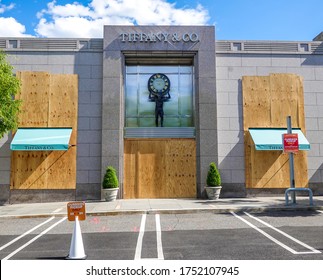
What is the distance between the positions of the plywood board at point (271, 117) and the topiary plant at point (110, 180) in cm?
675

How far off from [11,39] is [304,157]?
16.7m

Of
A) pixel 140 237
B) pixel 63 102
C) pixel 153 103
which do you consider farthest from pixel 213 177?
pixel 63 102

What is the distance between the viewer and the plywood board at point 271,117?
54.6 ft

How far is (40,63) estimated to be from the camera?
16.9 meters

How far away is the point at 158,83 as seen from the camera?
706 inches

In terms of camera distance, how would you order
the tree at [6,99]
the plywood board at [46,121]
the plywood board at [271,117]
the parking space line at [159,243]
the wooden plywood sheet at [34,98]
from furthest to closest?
the plywood board at [271,117] → the wooden plywood sheet at [34,98] → the plywood board at [46,121] → the tree at [6,99] → the parking space line at [159,243]

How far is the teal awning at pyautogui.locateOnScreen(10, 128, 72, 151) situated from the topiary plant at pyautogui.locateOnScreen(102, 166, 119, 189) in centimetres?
230

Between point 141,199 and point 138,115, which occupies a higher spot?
point 138,115

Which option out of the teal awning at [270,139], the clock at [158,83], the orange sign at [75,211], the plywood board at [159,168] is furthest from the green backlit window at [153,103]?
the orange sign at [75,211]

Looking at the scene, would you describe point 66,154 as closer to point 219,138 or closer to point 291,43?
point 219,138

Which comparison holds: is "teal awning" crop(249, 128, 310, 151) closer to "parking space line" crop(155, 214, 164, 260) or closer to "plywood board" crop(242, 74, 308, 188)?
"plywood board" crop(242, 74, 308, 188)

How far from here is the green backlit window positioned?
17844 millimetres

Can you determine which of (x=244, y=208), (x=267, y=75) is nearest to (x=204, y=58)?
(x=267, y=75)

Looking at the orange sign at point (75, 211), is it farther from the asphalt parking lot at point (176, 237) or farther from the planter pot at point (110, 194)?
the planter pot at point (110, 194)
